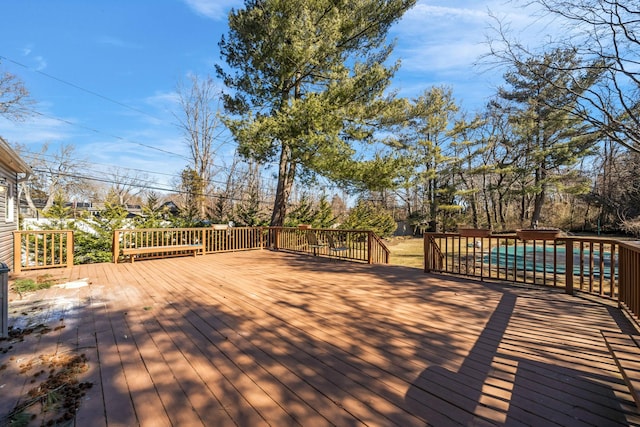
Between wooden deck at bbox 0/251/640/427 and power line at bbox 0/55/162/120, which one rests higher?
power line at bbox 0/55/162/120

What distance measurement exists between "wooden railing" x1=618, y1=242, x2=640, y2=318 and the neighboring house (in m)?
8.87

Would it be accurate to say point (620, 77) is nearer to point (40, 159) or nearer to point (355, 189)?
→ point (355, 189)

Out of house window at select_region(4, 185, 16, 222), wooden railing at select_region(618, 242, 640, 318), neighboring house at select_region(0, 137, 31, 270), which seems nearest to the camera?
wooden railing at select_region(618, 242, 640, 318)

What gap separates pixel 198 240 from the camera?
8.39 meters

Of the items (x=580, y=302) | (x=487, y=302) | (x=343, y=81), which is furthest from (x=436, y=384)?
(x=343, y=81)

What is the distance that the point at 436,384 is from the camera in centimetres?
174

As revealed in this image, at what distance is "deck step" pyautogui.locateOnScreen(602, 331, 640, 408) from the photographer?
125 cm

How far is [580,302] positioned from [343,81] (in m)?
8.11

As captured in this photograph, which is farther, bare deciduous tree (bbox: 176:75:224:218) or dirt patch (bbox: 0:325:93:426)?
bare deciduous tree (bbox: 176:75:224:218)

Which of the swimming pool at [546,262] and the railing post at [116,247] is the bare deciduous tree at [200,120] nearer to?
the railing post at [116,247]

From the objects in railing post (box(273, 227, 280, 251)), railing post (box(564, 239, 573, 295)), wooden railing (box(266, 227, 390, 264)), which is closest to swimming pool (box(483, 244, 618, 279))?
railing post (box(564, 239, 573, 295))

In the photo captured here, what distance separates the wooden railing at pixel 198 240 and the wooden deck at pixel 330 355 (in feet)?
11.4

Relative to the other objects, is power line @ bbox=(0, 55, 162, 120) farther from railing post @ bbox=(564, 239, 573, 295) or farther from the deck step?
railing post @ bbox=(564, 239, 573, 295)

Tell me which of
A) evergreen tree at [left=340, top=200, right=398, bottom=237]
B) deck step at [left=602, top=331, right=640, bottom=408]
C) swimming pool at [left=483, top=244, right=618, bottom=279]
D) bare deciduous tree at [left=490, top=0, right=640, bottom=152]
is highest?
bare deciduous tree at [left=490, top=0, right=640, bottom=152]
